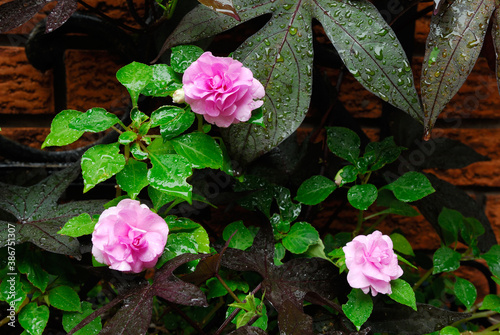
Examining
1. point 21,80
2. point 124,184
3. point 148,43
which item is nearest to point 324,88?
point 148,43

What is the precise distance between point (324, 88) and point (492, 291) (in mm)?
585

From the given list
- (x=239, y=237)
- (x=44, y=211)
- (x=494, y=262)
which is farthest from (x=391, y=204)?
(x=44, y=211)

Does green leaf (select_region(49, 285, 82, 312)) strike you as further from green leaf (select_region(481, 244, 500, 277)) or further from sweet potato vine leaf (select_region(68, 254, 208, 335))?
green leaf (select_region(481, 244, 500, 277))

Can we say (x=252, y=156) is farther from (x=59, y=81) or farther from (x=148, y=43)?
(x=59, y=81)

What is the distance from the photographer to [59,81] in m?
0.98

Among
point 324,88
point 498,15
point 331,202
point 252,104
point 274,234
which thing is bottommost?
point 331,202

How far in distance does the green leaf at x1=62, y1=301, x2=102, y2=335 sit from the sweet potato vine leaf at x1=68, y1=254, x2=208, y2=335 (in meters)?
0.08

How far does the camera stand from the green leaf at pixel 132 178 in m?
0.54

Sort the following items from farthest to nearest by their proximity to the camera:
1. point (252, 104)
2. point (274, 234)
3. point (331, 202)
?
point (331, 202)
point (274, 234)
point (252, 104)

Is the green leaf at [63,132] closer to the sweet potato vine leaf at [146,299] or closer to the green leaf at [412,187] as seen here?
the sweet potato vine leaf at [146,299]

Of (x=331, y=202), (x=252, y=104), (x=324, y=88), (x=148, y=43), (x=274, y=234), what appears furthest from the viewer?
(x=331, y=202)

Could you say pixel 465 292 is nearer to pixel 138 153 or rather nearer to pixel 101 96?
pixel 138 153

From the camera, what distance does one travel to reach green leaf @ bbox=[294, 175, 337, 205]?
694mm

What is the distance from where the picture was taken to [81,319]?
2.03 ft
